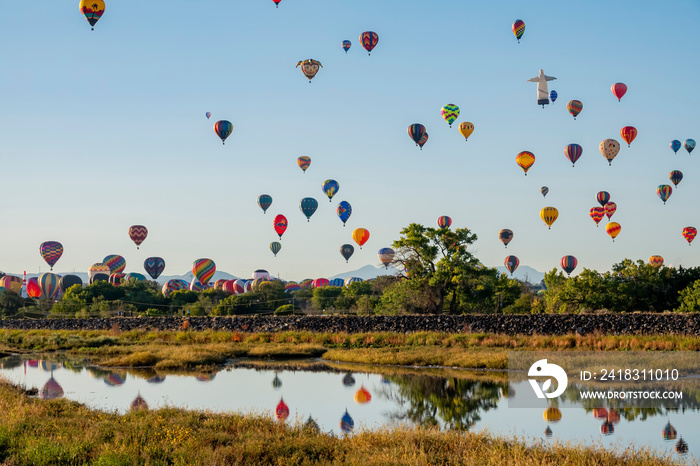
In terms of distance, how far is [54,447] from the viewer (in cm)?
1457

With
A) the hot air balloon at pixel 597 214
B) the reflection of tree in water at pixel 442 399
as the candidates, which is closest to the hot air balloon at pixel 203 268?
the hot air balloon at pixel 597 214

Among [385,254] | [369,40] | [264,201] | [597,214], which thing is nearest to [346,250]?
[385,254]

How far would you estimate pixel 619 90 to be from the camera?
7781 centimetres

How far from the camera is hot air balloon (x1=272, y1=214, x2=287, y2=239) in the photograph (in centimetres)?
10050

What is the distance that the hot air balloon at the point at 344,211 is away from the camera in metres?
88.1

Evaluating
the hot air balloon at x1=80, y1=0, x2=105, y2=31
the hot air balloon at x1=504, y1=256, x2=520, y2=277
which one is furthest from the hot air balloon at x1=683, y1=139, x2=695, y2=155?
the hot air balloon at x1=80, y1=0, x2=105, y2=31

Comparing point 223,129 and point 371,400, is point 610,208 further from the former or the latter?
point 371,400

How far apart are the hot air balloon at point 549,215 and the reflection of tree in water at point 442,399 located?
179 ft

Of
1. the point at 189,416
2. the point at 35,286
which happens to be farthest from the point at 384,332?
the point at 35,286

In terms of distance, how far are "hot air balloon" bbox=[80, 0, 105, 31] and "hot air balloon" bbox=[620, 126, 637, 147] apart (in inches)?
1956

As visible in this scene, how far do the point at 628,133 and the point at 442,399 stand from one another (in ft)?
188

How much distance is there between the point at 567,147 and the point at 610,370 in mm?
49615

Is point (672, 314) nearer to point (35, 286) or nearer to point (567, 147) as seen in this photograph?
point (567, 147)

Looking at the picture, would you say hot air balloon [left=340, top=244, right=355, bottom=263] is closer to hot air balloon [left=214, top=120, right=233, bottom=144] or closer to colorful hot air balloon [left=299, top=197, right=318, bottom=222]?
colorful hot air balloon [left=299, top=197, right=318, bottom=222]
